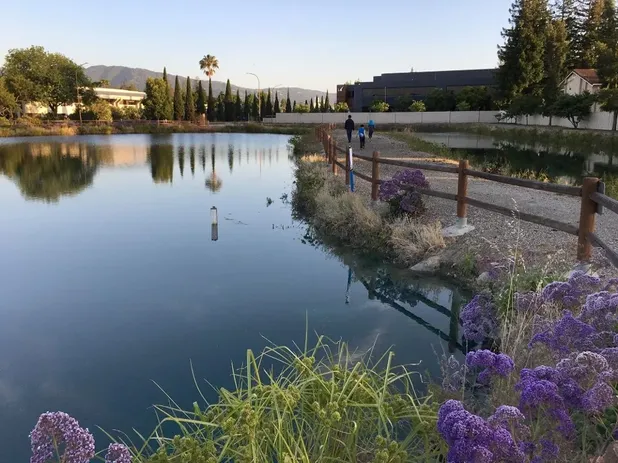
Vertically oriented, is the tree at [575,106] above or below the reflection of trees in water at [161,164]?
above

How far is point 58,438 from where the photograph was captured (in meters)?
2.63

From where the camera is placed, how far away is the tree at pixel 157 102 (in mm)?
81875

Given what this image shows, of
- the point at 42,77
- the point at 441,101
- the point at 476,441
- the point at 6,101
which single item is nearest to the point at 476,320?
the point at 476,441

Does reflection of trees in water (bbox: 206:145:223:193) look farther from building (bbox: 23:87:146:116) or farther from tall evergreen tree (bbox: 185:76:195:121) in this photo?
building (bbox: 23:87:146:116)

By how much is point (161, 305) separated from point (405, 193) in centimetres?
532

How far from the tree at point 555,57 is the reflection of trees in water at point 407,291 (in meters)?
53.2

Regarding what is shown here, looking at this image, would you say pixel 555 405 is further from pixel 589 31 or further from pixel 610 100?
pixel 589 31

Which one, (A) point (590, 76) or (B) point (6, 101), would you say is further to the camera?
(B) point (6, 101)

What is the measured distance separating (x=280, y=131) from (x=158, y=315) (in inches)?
2370

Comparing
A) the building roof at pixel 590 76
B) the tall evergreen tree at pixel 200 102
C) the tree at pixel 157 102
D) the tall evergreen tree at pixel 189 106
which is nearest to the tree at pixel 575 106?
the building roof at pixel 590 76

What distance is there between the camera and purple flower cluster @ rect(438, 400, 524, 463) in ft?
7.95

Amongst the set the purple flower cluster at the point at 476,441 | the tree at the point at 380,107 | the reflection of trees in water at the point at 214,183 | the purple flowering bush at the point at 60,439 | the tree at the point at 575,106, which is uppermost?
the tree at the point at 380,107

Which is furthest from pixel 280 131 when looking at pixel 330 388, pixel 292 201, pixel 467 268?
pixel 330 388

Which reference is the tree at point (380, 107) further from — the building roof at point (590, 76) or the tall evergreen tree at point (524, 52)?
the building roof at point (590, 76)
